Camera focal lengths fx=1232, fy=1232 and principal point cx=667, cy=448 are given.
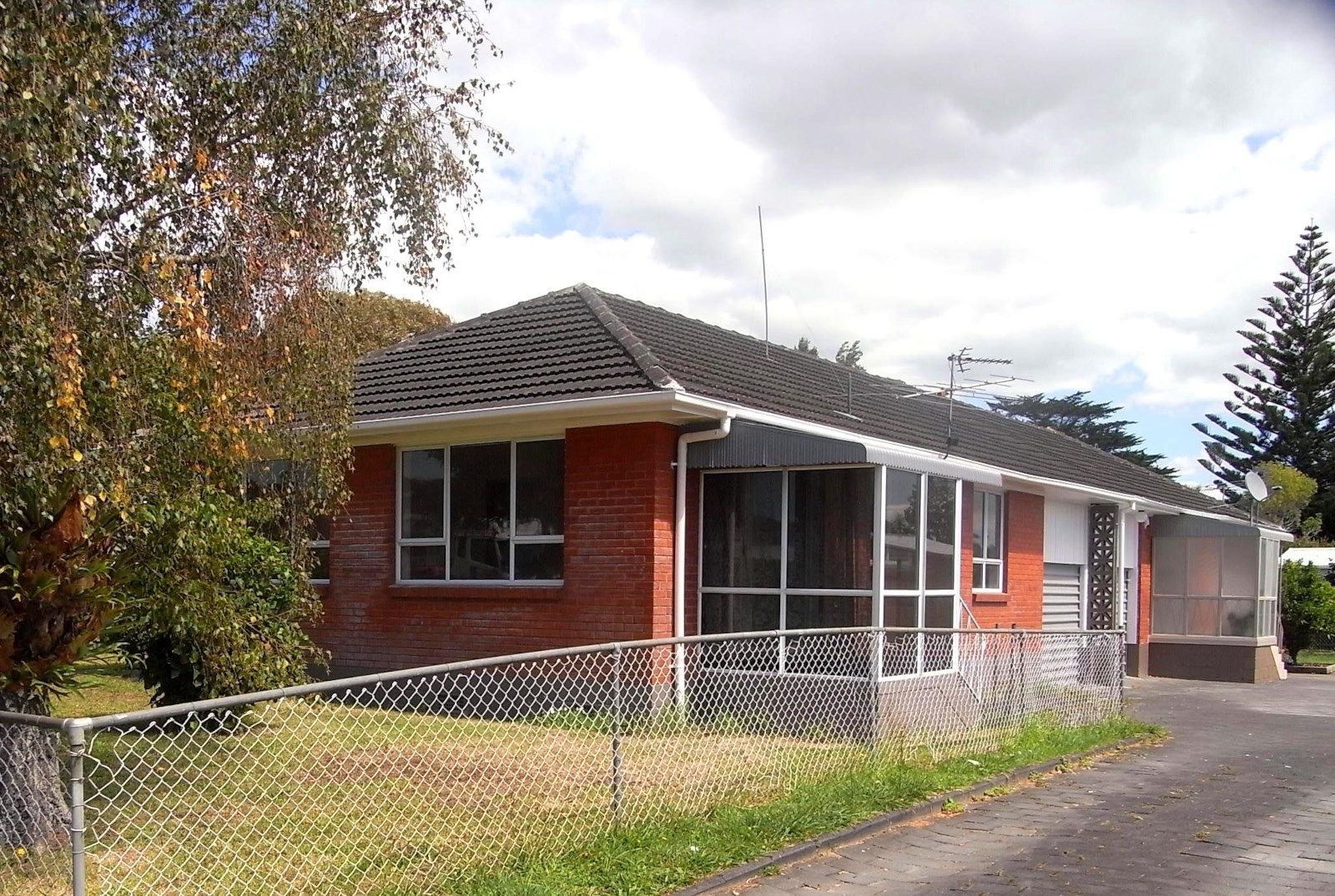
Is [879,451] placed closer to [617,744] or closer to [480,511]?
[480,511]

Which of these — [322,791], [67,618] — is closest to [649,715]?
[322,791]

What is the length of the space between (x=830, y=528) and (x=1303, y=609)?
17333 mm

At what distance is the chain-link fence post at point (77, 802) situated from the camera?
4.01m

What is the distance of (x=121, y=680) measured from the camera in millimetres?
13445

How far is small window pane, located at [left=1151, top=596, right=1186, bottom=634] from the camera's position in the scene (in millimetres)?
21250

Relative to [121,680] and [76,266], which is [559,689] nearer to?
[121,680]

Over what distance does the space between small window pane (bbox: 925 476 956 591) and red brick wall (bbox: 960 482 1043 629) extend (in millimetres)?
2890

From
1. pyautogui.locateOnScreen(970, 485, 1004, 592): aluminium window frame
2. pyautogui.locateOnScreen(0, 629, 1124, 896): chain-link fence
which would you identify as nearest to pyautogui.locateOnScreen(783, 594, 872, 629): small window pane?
pyautogui.locateOnScreen(0, 629, 1124, 896): chain-link fence

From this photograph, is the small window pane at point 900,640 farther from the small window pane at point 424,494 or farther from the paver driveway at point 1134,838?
the small window pane at point 424,494

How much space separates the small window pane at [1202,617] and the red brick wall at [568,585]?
12.9 meters

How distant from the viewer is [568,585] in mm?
12234

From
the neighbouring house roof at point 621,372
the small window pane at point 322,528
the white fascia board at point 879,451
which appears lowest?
the small window pane at point 322,528

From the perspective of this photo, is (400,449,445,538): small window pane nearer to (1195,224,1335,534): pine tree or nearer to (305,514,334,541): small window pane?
(305,514,334,541): small window pane

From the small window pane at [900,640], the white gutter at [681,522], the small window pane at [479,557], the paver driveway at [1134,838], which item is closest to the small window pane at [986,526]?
the small window pane at [900,640]
